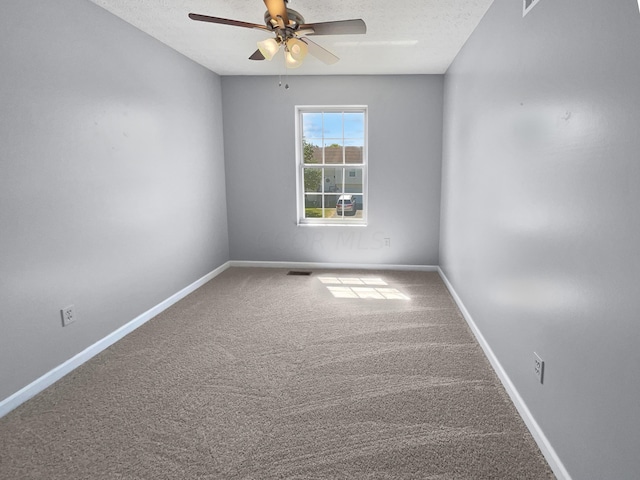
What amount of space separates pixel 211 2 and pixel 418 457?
3149 mm

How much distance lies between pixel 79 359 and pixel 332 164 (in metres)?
3.57

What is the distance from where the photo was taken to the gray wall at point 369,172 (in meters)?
4.75

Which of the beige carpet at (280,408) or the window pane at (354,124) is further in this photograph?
the window pane at (354,124)

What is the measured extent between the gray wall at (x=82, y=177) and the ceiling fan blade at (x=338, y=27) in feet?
5.21

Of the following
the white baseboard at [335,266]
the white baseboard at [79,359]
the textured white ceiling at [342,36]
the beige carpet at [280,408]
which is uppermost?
the textured white ceiling at [342,36]

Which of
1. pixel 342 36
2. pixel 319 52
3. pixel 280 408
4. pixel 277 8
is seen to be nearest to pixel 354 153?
pixel 342 36

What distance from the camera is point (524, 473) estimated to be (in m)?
1.62

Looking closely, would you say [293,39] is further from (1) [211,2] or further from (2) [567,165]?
(2) [567,165]

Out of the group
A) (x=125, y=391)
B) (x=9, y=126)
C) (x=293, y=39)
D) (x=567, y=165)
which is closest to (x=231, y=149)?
(x=293, y=39)

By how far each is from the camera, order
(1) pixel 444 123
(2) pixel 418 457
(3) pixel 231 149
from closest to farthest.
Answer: (2) pixel 418 457 → (1) pixel 444 123 → (3) pixel 231 149

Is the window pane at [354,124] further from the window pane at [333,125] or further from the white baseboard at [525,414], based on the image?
the white baseboard at [525,414]

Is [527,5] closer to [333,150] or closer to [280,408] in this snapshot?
[280,408]

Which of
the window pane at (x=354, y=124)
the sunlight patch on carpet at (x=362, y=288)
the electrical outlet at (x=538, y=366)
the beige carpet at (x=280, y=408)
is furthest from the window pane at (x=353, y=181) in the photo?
the electrical outlet at (x=538, y=366)

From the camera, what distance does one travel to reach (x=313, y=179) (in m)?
5.13
